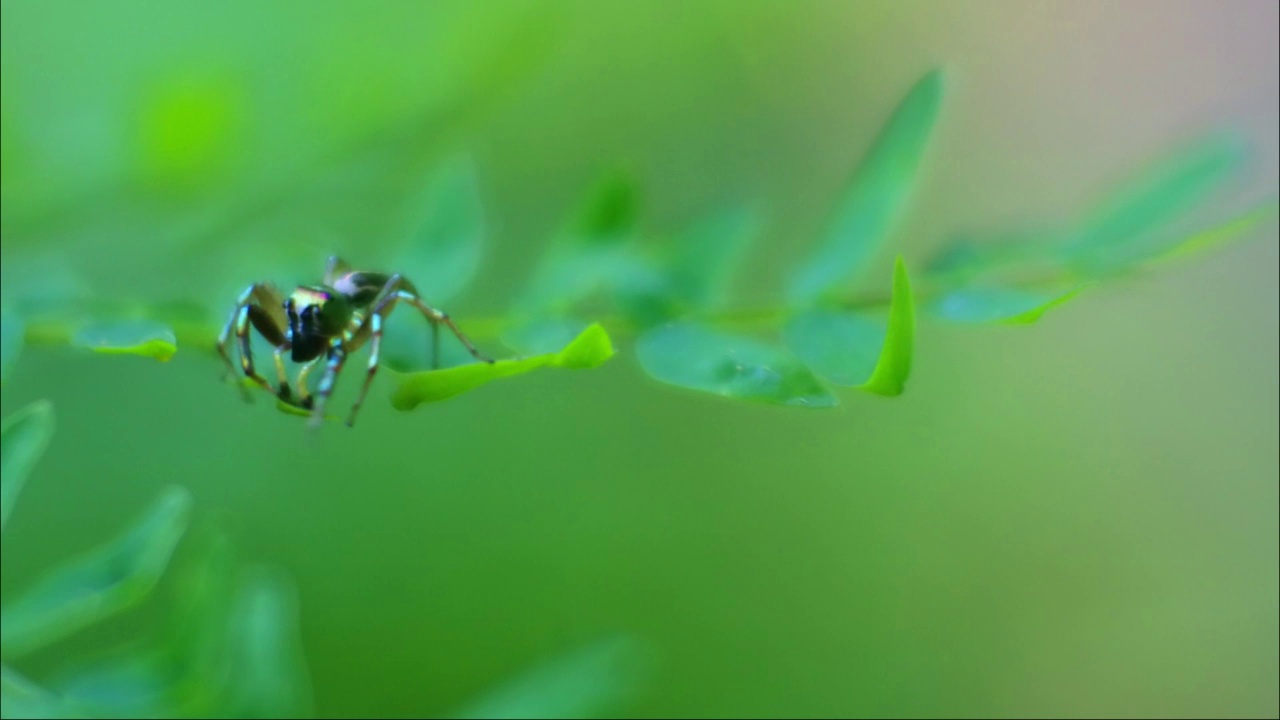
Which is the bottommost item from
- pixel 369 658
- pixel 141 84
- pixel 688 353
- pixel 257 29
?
pixel 369 658

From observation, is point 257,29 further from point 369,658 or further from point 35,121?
point 369,658

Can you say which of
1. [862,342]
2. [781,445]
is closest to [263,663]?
[862,342]

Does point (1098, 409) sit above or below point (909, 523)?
above

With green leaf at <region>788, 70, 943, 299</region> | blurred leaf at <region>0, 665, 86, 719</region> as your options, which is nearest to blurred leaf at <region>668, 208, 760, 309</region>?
green leaf at <region>788, 70, 943, 299</region>

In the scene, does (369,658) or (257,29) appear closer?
(257,29)

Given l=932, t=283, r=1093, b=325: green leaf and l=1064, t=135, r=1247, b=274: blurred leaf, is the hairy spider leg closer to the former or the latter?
l=932, t=283, r=1093, b=325: green leaf

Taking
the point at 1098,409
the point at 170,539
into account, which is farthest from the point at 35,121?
the point at 1098,409

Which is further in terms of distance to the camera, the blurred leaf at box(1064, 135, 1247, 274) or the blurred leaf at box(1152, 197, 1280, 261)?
the blurred leaf at box(1064, 135, 1247, 274)
